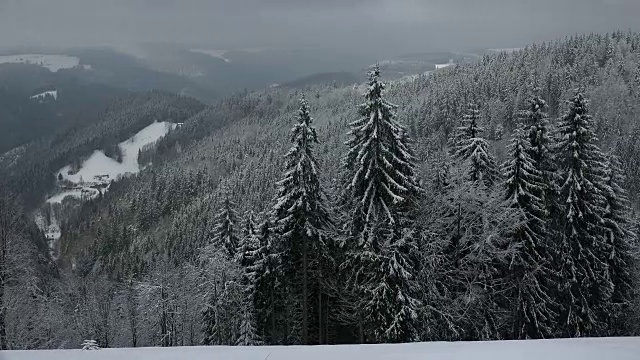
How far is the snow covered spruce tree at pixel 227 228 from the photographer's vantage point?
31.2 meters

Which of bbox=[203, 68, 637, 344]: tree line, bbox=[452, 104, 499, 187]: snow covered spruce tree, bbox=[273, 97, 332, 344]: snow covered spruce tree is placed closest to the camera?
bbox=[203, 68, 637, 344]: tree line

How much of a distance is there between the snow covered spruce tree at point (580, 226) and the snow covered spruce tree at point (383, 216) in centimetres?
720

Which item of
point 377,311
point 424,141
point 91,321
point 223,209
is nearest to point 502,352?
point 377,311

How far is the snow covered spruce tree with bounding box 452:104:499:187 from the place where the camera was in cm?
2181

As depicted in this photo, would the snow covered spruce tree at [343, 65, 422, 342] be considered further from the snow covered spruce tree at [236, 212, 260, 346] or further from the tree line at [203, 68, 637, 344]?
the snow covered spruce tree at [236, 212, 260, 346]

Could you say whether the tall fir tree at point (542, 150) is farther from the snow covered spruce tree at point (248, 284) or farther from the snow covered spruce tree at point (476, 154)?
the snow covered spruce tree at point (248, 284)

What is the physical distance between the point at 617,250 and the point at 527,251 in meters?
5.92

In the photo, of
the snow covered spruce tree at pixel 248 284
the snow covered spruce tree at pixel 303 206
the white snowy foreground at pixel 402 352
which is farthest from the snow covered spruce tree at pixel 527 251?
the snow covered spruce tree at pixel 248 284

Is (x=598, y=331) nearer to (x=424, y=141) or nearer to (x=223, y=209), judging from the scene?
(x=223, y=209)

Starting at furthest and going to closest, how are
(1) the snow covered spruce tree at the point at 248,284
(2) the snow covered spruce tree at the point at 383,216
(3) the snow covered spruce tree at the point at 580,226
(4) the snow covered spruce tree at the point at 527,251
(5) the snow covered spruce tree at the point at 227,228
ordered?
(5) the snow covered spruce tree at the point at 227,228
(1) the snow covered spruce tree at the point at 248,284
(3) the snow covered spruce tree at the point at 580,226
(4) the snow covered spruce tree at the point at 527,251
(2) the snow covered spruce tree at the point at 383,216

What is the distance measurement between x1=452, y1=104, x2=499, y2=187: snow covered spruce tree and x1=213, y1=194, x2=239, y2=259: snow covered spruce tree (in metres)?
14.7

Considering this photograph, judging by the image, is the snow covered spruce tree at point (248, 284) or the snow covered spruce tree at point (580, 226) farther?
the snow covered spruce tree at point (248, 284)

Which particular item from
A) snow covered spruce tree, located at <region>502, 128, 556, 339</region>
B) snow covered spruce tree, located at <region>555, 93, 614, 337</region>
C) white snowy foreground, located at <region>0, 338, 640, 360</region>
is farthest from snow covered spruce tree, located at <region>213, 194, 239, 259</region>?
white snowy foreground, located at <region>0, 338, 640, 360</region>

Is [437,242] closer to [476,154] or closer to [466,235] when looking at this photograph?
[466,235]
